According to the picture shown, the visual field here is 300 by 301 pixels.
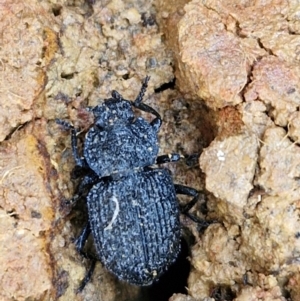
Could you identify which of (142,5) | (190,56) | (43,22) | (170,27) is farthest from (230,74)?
(43,22)

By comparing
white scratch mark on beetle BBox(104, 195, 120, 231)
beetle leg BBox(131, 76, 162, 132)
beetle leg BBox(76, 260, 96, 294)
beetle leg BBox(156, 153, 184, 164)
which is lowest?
beetle leg BBox(76, 260, 96, 294)

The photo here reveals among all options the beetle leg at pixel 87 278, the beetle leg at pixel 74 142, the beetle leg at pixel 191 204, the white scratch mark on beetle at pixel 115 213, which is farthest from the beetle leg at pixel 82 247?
the beetle leg at pixel 191 204

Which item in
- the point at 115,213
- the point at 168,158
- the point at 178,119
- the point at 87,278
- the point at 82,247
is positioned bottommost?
the point at 87,278

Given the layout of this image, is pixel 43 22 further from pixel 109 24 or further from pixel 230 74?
pixel 230 74

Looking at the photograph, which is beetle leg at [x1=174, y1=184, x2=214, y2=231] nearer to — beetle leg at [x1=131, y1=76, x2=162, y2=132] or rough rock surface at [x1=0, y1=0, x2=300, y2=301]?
rough rock surface at [x1=0, y1=0, x2=300, y2=301]

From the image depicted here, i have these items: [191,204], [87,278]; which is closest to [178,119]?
[191,204]

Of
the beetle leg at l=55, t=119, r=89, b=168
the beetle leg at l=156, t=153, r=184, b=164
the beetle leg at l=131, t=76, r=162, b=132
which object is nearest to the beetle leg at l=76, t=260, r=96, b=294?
the beetle leg at l=55, t=119, r=89, b=168

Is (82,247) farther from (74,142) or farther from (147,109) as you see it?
(147,109)

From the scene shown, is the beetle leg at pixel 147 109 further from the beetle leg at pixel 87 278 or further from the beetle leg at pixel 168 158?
the beetle leg at pixel 87 278
